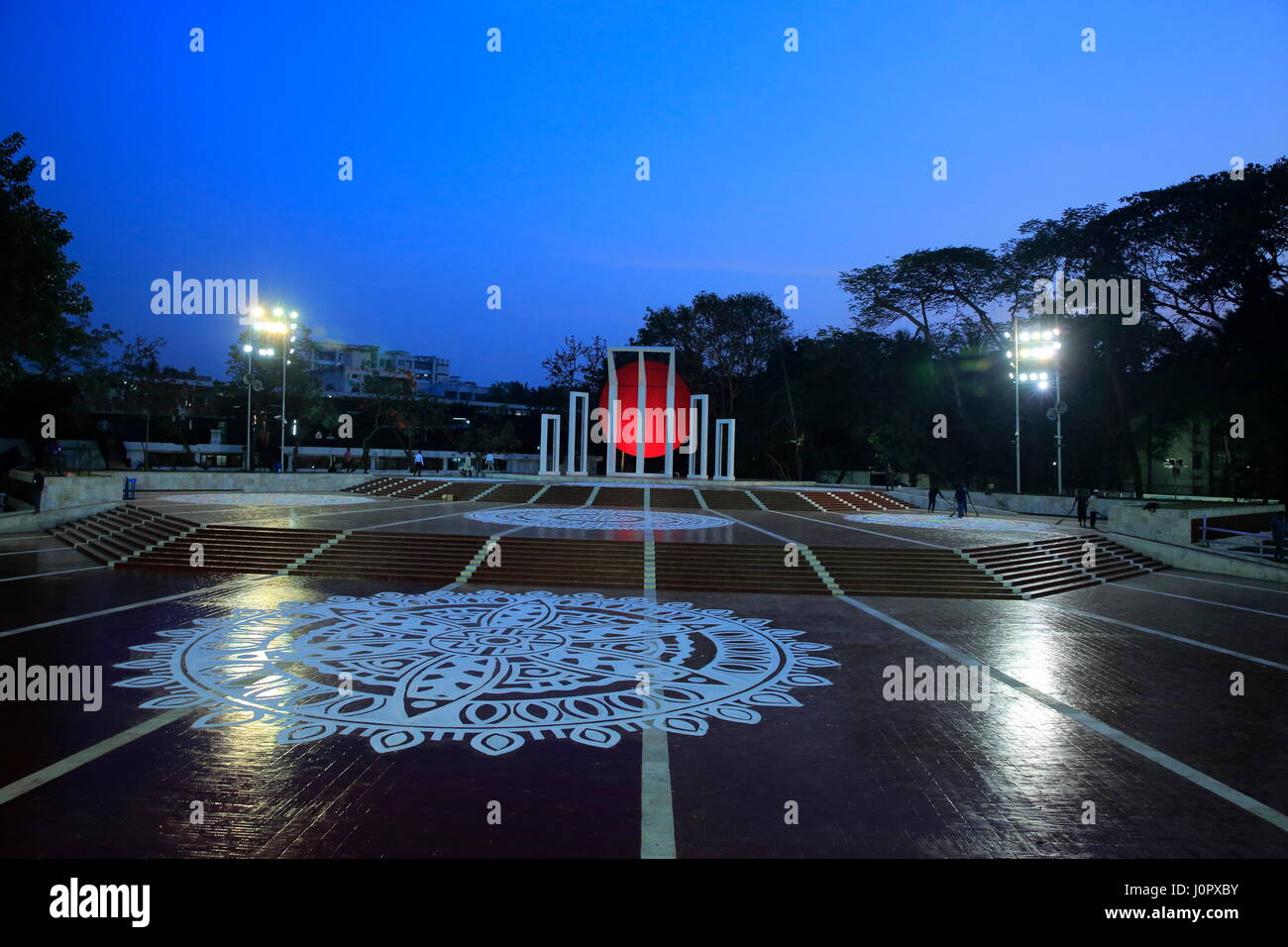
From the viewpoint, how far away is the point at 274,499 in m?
29.9

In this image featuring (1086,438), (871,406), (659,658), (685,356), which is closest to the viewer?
(659,658)

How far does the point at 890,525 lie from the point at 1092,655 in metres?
14.6

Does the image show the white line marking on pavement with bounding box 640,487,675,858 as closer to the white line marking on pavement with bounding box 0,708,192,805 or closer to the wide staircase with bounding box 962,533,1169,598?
the white line marking on pavement with bounding box 0,708,192,805

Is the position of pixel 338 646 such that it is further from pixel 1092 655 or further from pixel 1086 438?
pixel 1086 438

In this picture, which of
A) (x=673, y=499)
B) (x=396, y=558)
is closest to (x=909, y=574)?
(x=396, y=558)

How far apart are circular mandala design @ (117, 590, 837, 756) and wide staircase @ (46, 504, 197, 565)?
8595 mm

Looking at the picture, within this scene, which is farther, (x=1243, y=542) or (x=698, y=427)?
(x=698, y=427)

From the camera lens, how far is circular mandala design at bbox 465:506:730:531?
21.9 meters

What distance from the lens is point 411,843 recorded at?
462 centimetres

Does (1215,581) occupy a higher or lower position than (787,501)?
lower

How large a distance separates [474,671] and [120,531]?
1693 cm
